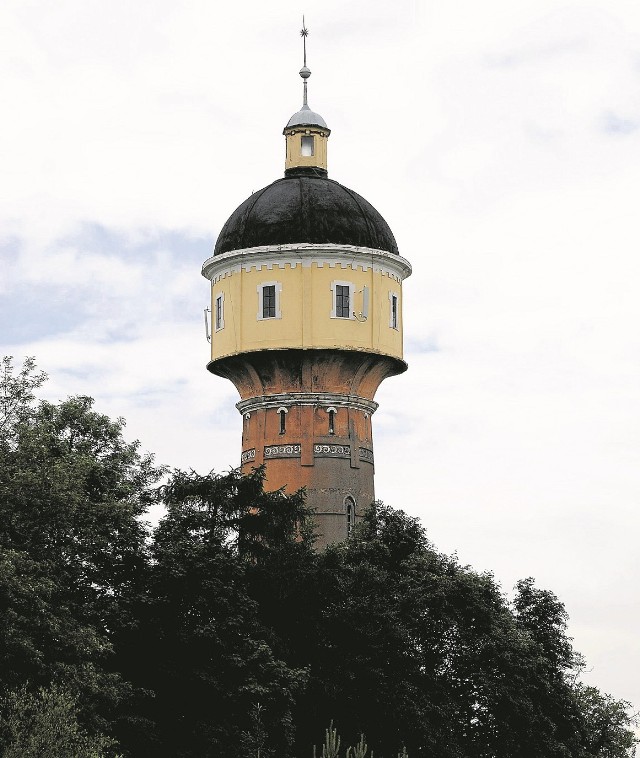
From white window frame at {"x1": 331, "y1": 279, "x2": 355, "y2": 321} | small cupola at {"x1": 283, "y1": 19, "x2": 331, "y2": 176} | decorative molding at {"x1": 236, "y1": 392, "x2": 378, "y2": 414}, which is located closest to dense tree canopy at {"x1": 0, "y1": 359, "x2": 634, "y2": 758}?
decorative molding at {"x1": 236, "y1": 392, "x2": 378, "y2": 414}

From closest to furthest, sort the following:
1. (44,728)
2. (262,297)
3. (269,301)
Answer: (44,728) < (269,301) < (262,297)

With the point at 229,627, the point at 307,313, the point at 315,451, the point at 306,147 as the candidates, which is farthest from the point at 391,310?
the point at 229,627

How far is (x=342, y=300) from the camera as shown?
54719 millimetres

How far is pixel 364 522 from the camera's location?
50406 millimetres

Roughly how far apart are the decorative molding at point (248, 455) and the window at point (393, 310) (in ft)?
20.1

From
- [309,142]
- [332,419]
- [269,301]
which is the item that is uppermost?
[309,142]

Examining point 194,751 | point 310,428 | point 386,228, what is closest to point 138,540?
point 194,751

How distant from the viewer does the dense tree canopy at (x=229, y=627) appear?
119ft

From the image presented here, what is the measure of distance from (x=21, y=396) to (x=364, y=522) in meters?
14.0

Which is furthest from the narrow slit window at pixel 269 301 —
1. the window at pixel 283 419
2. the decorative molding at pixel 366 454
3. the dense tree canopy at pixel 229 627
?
the dense tree canopy at pixel 229 627

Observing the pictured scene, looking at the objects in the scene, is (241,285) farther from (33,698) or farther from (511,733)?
(33,698)

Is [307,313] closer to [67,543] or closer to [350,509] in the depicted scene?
[350,509]

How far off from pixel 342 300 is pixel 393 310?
2.31m

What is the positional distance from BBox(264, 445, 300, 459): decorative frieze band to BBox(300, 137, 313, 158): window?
10288 millimetres
